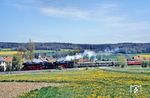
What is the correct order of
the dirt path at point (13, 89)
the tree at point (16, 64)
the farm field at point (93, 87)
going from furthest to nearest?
the tree at point (16, 64) < the dirt path at point (13, 89) < the farm field at point (93, 87)

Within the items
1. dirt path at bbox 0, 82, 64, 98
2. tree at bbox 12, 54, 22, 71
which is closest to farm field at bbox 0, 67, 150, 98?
dirt path at bbox 0, 82, 64, 98

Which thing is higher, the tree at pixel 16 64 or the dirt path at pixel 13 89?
the dirt path at pixel 13 89

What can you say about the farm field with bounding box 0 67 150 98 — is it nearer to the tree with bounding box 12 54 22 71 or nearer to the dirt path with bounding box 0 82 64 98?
the dirt path with bounding box 0 82 64 98

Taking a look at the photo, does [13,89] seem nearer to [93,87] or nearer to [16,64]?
[93,87]

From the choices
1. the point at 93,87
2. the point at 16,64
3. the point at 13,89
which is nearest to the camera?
the point at 93,87

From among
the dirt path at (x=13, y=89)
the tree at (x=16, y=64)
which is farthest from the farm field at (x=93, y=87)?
the tree at (x=16, y=64)

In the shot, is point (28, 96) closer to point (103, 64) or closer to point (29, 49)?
point (103, 64)

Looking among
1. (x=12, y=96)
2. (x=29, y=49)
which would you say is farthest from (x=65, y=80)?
(x=29, y=49)

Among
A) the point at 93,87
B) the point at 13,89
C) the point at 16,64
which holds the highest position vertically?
the point at 93,87

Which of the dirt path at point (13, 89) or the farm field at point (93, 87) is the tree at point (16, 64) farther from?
the dirt path at point (13, 89)

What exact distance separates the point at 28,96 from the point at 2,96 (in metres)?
2.18

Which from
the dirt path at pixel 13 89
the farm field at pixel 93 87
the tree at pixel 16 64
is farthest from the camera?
the tree at pixel 16 64

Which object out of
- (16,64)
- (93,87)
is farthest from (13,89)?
(16,64)

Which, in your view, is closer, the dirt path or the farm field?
the farm field
